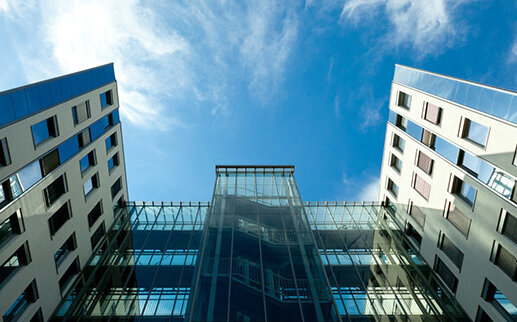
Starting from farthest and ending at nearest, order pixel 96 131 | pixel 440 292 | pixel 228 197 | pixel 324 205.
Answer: pixel 324 205 < pixel 228 197 < pixel 96 131 < pixel 440 292

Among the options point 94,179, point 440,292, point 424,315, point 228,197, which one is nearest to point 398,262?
point 440,292

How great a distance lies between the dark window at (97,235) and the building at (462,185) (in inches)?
1114

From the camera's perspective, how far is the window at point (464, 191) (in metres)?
19.4

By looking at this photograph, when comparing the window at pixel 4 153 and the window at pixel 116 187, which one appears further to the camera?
the window at pixel 116 187

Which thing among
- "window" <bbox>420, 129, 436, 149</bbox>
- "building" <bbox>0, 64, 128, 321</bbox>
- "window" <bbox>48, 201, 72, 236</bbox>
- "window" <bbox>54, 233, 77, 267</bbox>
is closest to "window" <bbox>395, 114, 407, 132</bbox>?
A: "window" <bbox>420, 129, 436, 149</bbox>

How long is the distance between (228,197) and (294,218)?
7.35 metres

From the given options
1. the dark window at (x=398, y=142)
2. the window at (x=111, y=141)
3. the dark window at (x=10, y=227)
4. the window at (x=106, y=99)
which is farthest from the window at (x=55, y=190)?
the dark window at (x=398, y=142)

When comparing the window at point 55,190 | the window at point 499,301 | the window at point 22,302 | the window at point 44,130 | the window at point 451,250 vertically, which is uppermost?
the window at point 44,130

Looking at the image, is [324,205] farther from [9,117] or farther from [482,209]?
[9,117]

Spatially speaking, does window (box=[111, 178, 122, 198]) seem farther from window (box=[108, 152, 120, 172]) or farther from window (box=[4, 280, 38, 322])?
window (box=[4, 280, 38, 322])

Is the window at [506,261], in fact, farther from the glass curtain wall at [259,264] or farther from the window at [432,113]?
the window at [432,113]

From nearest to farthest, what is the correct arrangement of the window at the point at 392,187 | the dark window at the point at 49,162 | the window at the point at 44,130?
1. the window at the point at 44,130
2. the dark window at the point at 49,162
3. the window at the point at 392,187

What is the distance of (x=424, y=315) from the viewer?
19.5 meters

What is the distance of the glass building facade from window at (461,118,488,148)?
1096cm
